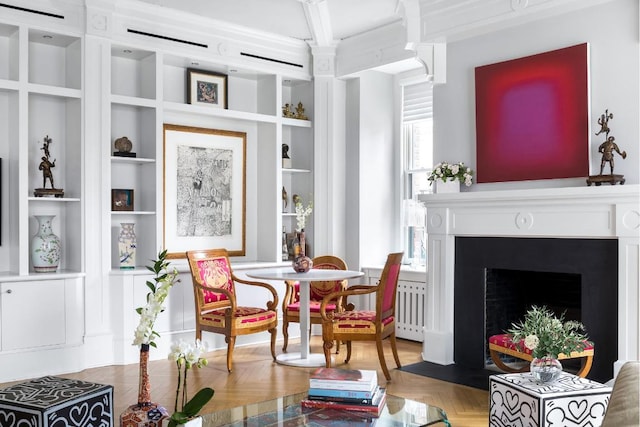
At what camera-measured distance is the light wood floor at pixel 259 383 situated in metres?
4.18

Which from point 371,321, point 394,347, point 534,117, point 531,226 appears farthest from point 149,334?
point 534,117

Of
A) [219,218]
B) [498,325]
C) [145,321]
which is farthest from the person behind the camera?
[219,218]

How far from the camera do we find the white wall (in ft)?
14.2

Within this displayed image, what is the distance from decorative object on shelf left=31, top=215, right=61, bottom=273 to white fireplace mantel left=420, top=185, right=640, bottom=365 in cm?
308

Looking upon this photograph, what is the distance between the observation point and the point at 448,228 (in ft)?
17.5

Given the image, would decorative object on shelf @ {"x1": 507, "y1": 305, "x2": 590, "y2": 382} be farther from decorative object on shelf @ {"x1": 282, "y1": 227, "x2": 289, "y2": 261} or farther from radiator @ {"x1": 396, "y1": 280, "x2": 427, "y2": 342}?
decorative object on shelf @ {"x1": 282, "y1": 227, "x2": 289, "y2": 261}

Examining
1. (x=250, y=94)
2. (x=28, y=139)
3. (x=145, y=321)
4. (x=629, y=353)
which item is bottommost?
(x=629, y=353)

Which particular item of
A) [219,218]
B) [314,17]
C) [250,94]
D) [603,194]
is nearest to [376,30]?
[314,17]

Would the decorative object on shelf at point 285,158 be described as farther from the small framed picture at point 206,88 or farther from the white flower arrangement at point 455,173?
the white flower arrangement at point 455,173

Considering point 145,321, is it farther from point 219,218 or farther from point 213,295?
point 219,218

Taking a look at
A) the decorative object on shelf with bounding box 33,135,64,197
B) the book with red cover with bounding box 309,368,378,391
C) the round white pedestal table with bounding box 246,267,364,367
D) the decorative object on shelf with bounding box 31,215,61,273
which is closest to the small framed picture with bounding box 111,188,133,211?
the decorative object on shelf with bounding box 33,135,64,197

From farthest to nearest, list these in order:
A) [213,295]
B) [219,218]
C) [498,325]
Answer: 1. [219,218]
2. [213,295]
3. [498,325]

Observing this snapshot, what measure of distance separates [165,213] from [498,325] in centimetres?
317

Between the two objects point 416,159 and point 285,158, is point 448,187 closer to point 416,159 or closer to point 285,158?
point 416,159
